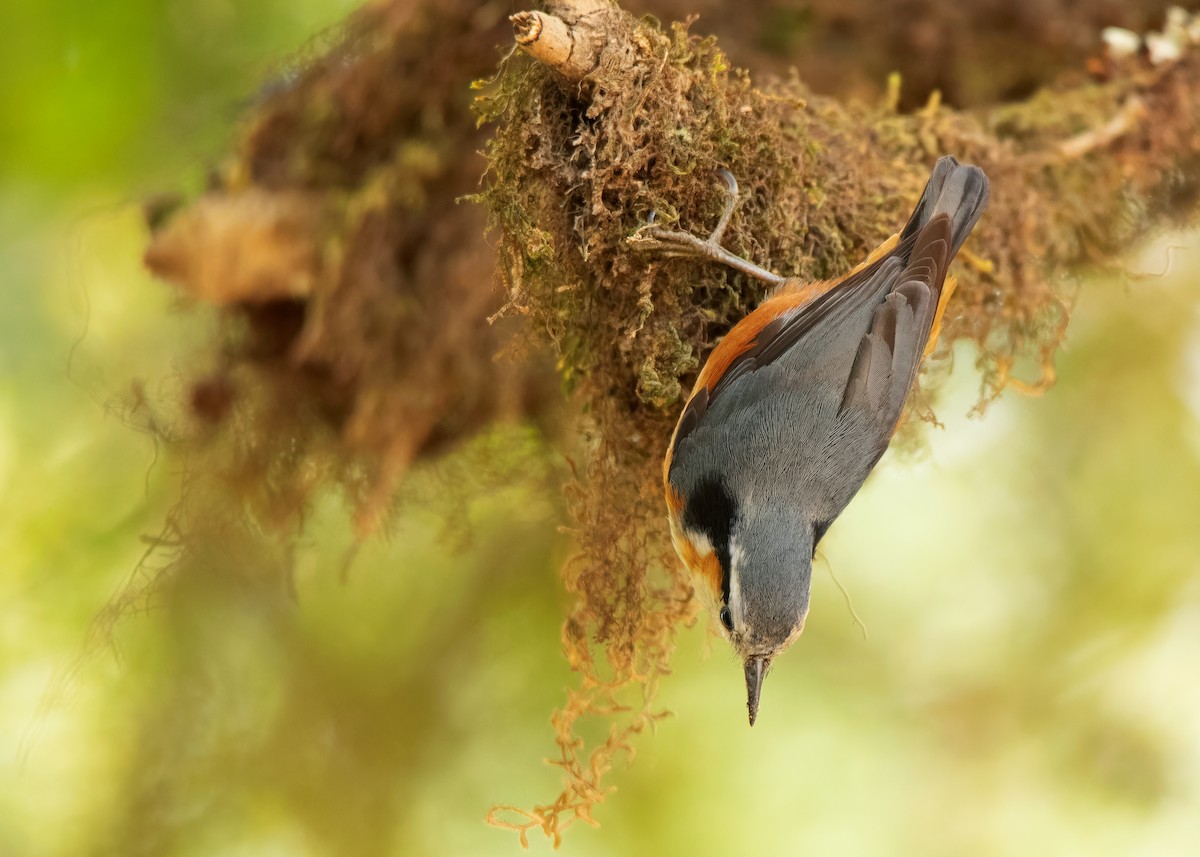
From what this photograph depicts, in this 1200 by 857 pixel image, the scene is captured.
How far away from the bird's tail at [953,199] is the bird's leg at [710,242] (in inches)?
16.8

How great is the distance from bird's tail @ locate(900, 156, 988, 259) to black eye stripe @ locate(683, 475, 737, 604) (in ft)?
2.80

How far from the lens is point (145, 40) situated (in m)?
4.27

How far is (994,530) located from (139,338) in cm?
446

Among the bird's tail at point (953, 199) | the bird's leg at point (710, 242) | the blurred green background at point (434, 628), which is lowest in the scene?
the blurred green background at point (434, 628)

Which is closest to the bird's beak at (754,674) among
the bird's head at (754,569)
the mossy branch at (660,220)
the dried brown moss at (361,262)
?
the bird's head at (754,569)

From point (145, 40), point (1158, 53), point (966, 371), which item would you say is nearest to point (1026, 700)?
point (966, 371)

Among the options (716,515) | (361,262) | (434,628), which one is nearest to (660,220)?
(716,515)

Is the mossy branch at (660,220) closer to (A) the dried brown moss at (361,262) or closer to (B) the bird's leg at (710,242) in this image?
(B) the bird's leg at (710,242)

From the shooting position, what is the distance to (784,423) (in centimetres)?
239

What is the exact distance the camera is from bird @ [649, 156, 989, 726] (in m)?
2.23

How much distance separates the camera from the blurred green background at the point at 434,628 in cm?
426

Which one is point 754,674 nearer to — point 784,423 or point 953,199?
point 784,423

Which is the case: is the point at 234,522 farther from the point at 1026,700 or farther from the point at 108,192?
the point at 1026,700

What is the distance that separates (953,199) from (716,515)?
1120 mm
